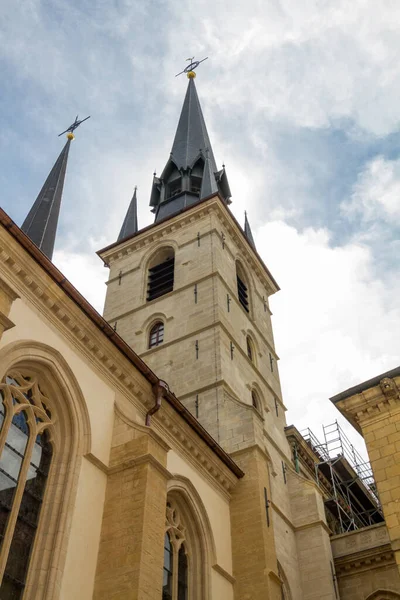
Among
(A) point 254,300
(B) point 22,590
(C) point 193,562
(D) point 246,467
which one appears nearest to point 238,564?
(C) point 193,562

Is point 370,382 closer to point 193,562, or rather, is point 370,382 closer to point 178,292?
point 193,562

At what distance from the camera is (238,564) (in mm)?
13656

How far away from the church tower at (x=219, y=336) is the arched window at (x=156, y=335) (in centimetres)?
5

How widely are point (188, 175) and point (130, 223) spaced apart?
4039 mm

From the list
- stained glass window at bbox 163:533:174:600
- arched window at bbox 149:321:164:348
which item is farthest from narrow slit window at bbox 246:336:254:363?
stained glass window at bbox 163:533:174:600

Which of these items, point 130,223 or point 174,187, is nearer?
point 130,223

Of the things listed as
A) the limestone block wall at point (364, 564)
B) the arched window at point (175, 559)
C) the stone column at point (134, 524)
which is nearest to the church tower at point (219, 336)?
the limestone block wall at point (364, 564)

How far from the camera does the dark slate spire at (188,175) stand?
28.7 m

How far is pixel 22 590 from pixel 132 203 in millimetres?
23499

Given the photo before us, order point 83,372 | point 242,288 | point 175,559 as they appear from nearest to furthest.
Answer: point 83,372 < point 175,559 < point 242,288

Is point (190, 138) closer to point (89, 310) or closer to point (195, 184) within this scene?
point (195, 184)

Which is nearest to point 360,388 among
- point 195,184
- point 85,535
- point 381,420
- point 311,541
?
point 381,420

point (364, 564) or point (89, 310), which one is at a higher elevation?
point (89, 310)

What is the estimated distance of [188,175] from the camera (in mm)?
30547
